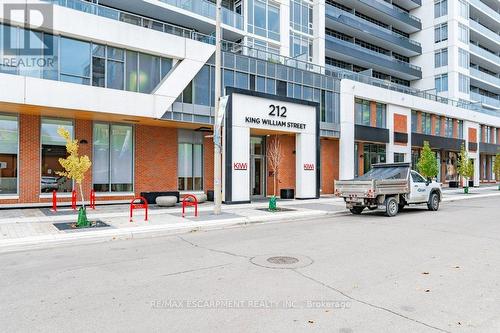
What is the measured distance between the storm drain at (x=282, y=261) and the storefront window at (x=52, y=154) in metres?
13.2

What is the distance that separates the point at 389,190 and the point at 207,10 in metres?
19.1

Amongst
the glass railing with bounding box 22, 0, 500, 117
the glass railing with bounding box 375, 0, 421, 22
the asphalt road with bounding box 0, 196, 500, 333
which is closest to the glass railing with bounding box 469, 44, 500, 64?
the glass railing with bounding box 375, 0, 421, 22

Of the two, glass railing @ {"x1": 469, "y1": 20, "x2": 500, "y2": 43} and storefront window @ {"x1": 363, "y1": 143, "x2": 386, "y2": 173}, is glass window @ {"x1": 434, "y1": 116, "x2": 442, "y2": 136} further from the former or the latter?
glass railing @ {"x1": 469, "y1": 20, "x2": 500, "y2": 43}

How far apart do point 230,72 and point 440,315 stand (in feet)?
61.8

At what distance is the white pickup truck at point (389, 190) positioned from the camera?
1519 centimetres

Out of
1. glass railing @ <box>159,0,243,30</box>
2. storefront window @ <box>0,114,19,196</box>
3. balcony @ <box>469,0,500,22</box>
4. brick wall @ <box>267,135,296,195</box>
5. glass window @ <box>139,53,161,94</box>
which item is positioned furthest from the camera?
balcony @ <box>469,0,500,22</box>

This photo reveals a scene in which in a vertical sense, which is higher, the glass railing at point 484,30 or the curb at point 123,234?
the glass railing at point 484,30

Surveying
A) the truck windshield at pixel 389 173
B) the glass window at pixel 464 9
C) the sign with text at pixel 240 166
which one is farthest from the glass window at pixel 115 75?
the glass window at pixel 464 9

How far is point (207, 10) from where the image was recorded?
27.0 metres

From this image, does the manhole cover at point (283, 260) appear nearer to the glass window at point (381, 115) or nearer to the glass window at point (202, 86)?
the glass window at point (202, 86)

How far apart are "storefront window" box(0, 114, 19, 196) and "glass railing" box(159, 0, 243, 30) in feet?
44.8

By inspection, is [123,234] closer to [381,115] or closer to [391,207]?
[391,207]

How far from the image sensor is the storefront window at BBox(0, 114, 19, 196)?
16344 millimetres

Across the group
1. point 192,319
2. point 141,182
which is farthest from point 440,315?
point 141,182
